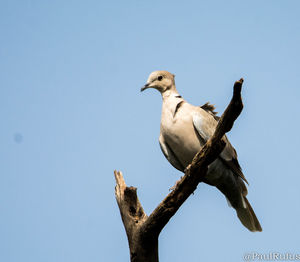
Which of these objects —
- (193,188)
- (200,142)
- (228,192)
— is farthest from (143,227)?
(228,192)

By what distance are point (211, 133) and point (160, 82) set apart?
133 centimetres

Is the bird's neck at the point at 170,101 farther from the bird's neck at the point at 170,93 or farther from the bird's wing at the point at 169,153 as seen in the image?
the bird's wing at the point at 169,153

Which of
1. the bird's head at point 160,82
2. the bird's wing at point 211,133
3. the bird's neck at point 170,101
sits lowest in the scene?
the bird's wing at point 211,133

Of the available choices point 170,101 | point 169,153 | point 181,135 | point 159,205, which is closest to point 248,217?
point 169,153

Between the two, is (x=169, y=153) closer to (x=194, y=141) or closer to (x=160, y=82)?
(x=194, y=141)

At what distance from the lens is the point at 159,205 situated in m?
5.57

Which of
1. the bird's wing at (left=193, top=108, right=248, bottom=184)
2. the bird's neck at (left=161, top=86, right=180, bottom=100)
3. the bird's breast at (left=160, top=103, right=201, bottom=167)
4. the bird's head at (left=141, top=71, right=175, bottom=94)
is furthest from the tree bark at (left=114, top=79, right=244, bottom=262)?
the bird's head at (left=141, top=71, right=175, bottom=94)

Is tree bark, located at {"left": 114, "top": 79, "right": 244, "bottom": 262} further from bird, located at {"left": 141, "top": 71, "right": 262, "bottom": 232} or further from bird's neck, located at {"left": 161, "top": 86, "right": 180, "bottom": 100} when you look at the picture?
bird's neck, located at {"left": 161, "top": 86, "right": 180, "bottom": 100}

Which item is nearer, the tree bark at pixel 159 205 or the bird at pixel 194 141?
the tree bark at pixel 159 205

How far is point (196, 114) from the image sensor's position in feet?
22.6

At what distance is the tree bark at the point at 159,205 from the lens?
16.8ft

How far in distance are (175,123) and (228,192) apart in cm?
154

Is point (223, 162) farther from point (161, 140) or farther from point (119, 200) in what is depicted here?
point (119, 200)

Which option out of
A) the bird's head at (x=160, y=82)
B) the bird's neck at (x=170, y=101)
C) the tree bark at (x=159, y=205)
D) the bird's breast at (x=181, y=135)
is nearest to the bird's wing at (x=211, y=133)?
the bird's breast at (x=181, y=135)
